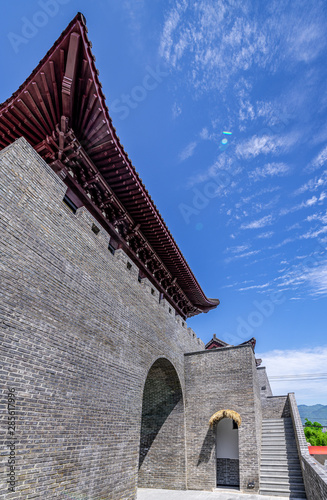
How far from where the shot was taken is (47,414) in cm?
372

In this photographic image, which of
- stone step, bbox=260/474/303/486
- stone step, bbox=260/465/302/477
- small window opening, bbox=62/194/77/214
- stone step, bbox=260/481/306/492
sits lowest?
stone step, bbox=260/481/306/492

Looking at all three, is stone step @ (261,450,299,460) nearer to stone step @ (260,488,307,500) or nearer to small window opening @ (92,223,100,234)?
stone step @ (260,488,307,500)

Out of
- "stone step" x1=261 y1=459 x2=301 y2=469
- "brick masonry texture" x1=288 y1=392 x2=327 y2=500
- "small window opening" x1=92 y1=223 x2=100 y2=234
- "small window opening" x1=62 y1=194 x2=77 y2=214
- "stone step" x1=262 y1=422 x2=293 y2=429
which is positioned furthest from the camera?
"stone step" x1=262 y1=422 x2=293 y2=429

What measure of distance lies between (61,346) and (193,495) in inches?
268

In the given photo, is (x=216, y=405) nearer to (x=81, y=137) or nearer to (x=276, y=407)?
(x=276, y=407)

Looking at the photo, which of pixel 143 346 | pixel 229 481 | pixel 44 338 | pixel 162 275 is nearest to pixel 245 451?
pixel 229 481

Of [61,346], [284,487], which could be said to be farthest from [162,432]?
[61,346]

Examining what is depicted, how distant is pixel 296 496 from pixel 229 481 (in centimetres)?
322

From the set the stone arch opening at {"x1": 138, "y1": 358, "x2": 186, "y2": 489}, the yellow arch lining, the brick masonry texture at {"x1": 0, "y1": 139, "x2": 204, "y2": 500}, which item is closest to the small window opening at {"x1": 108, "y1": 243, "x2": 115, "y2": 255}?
the brick masonry texture at {"x1": 0, "y1": 139, "x2": 204, "y2": 500}

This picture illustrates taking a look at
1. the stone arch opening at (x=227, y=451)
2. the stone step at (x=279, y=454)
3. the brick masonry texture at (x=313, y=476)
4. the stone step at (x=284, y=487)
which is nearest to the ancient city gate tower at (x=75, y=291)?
the stone step at (x=284, y=487)

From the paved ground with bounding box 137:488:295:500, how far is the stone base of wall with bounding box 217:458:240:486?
146cm

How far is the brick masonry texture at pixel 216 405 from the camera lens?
8.27m

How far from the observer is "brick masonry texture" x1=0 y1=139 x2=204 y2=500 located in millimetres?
3467

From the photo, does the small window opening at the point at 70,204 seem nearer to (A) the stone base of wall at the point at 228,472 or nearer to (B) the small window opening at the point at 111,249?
(B) the small window opening at the point at 111,249
